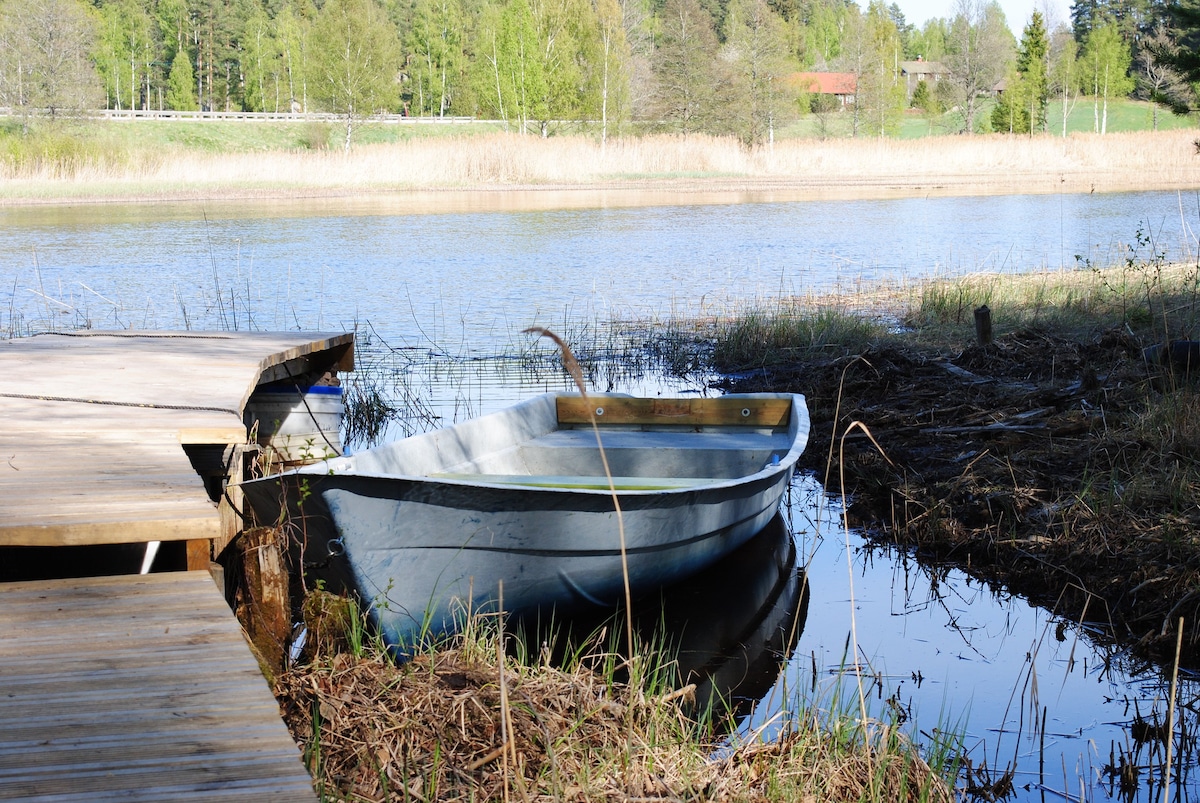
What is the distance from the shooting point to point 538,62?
150 ft

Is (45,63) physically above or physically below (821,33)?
below

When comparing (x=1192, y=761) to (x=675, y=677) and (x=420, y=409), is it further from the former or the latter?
(x=420, y=409)

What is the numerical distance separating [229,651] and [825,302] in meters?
10.2

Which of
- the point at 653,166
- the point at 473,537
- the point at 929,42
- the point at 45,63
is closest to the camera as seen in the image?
the point at 473,537

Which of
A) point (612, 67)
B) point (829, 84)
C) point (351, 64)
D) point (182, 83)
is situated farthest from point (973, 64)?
point (182, 83)

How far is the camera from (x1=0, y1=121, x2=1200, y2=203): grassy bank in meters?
28.3

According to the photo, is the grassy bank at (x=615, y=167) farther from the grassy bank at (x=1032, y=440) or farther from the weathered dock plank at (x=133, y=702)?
the weathered dock plank at (x=133, y=702)

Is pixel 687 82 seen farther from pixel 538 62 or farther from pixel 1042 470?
pixel 1042 470

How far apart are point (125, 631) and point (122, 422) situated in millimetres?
2037

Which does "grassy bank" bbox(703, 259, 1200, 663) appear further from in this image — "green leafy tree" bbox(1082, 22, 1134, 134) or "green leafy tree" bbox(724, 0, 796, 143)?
"green leafy tree" bbox(1082, 22, 1134, 134)

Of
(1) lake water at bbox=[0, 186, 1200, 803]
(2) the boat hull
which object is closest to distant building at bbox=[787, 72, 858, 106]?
(1) lake water at bbox=[0, 186, 1200, 803]

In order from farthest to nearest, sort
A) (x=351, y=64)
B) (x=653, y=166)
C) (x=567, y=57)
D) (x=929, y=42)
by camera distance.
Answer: (x=929, y=42) → (x=351, y=64) → (x=567, y=57) → (x=653, y=166)

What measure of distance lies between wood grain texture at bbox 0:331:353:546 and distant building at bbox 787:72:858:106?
58.7 m

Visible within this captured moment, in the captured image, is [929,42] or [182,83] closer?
[182,83]
